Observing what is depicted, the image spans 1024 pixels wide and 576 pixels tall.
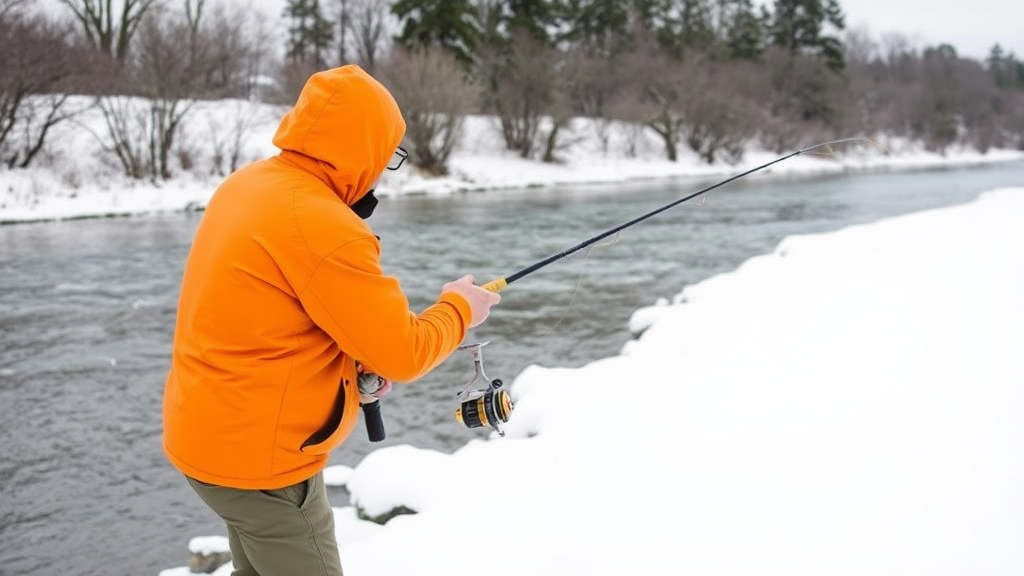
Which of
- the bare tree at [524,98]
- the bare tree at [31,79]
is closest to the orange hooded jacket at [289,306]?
the bare tree at [31,79]

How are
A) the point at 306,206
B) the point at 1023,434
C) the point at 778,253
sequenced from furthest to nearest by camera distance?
1. the point at 778,253
2. the point at 1023,434
3. the point at 306,206

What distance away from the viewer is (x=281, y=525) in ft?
6.44

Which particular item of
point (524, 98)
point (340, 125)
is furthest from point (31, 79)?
point (340, 125)

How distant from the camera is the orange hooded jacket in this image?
69.8 inches

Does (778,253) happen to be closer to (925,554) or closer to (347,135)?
(925,554)

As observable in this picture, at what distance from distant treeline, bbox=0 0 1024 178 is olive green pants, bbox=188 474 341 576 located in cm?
2535

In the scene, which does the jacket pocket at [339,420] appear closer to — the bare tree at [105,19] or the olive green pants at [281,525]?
the olive green pants at [281,525]

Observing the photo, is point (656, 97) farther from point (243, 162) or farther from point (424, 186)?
point (243, 162)

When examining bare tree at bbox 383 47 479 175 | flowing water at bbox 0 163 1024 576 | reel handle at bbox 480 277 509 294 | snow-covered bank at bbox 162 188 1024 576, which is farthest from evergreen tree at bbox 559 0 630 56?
reel handle at bbox 480 277 509 294

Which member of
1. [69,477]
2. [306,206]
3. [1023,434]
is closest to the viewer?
[306,206]

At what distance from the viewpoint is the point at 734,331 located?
6.78 meters

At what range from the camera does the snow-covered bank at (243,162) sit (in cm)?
2208

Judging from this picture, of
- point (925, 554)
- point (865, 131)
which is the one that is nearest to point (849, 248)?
point (925, 554)

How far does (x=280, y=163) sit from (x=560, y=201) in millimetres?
23957
